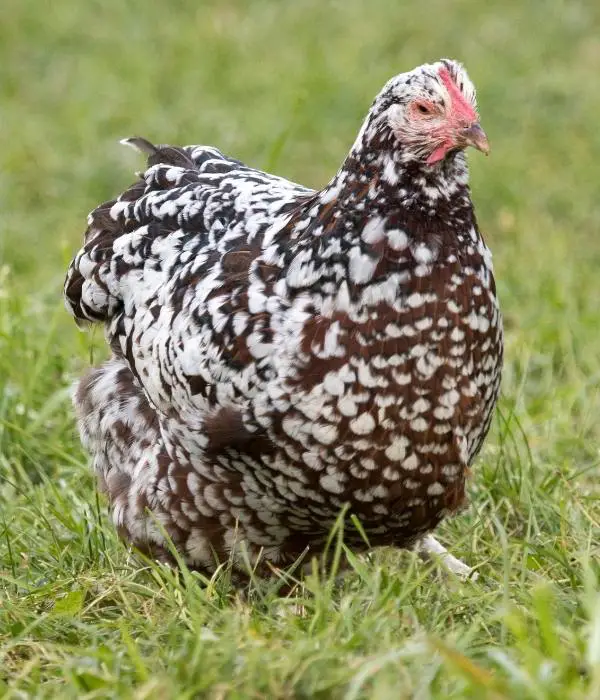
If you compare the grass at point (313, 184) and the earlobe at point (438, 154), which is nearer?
the grass at point (313, 184)

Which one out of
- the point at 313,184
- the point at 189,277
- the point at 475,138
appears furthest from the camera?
the point at 313,184

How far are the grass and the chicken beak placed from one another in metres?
0.92

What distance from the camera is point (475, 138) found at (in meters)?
2.91

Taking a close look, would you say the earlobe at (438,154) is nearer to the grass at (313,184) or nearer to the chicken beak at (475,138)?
the chicken beak at (475,138)

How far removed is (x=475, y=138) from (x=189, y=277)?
0.84 metres

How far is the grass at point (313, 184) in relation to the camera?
2.57 metres

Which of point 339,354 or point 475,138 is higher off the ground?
point 475,138

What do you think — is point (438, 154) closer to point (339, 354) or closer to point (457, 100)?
point (457, 100)

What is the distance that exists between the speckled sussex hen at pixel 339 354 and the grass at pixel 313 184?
190 millimetres

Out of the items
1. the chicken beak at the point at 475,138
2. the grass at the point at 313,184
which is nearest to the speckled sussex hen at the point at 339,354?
the chicken beak at the point at 475,138

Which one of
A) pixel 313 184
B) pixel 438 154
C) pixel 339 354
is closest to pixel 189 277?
pixel 339 354

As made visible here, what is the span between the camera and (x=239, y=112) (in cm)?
739

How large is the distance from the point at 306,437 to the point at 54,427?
5.24ft

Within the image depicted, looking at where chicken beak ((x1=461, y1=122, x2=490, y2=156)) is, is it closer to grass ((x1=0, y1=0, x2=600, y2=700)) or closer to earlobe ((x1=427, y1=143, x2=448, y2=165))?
earlobe ((x1=427, y1=143, x2=448, y2=165))
